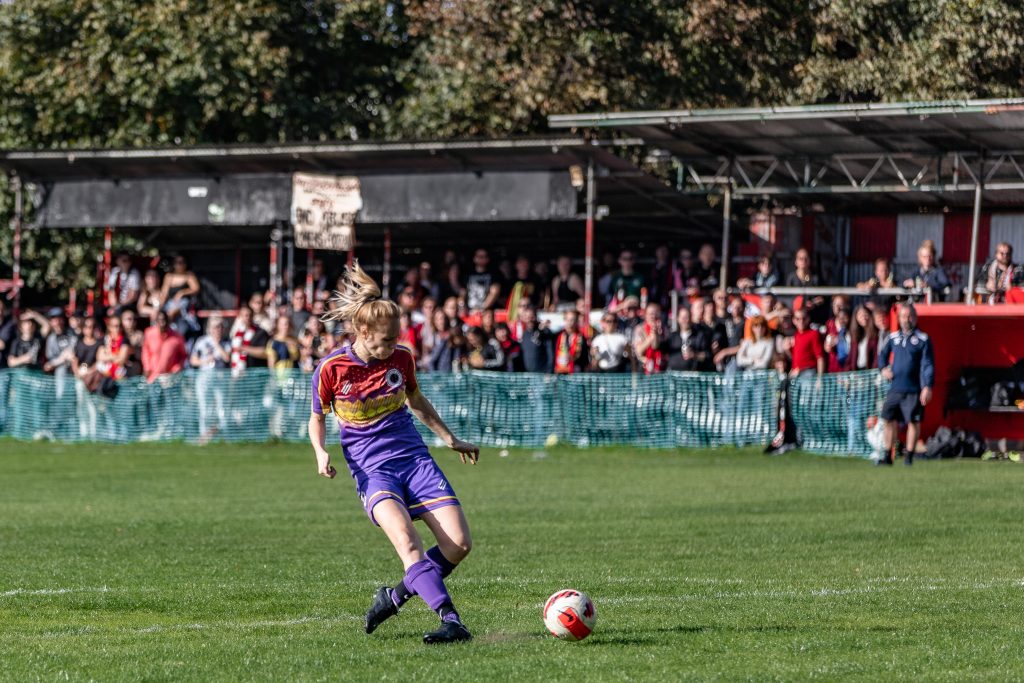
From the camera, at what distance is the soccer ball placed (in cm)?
721

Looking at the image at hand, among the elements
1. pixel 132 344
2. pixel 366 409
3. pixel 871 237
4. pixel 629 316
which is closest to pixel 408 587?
pixel 366 409

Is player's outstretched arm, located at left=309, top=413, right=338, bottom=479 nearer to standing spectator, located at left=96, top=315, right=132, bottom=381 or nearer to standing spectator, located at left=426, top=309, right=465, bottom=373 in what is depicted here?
standing spectator, located at left=426, top=309, right=465, bottom=373

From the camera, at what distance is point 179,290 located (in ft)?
97.2

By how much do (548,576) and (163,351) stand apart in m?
16.7

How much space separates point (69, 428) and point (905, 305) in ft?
46.5

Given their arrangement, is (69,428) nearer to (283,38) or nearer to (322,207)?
(322,207)

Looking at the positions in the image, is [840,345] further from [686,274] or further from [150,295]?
[150,295]

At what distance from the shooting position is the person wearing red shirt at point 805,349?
2200cm

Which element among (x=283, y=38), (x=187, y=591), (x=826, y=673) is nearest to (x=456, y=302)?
(x=283, y=38)

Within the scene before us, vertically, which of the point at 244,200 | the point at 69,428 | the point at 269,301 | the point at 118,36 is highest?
the point at 118,36

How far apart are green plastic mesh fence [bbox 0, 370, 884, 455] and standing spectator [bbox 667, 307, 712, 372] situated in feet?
1.20

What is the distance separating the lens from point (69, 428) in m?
26.4

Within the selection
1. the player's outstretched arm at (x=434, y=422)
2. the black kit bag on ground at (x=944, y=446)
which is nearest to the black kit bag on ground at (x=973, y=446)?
the black kit bag on ground at (x=944, y=446)

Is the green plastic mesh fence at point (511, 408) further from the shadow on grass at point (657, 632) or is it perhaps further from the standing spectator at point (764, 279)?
the shadow on grass at point (657, 632)
